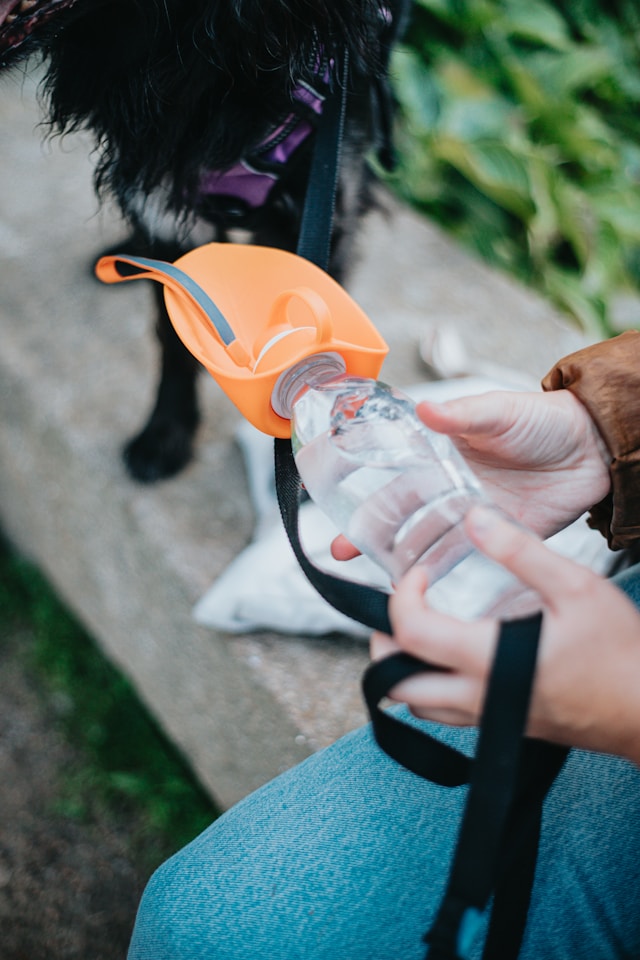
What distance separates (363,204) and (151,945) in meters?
1.20

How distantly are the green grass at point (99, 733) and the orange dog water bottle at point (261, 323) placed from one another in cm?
90

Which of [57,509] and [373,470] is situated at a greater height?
[373,470]

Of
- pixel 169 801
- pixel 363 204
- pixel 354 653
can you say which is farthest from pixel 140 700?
pixel 363 204

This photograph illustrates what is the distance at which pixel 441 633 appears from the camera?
1.76ft

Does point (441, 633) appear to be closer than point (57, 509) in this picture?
Yes

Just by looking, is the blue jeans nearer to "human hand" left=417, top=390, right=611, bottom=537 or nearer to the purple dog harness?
"human hand" left=417, top=390, right=611, bottom=537

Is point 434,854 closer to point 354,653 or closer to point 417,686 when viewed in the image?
point 417,686

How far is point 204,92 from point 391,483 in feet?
1.97

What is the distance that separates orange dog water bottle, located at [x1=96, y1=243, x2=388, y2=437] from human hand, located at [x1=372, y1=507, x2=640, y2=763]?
0.88 feet

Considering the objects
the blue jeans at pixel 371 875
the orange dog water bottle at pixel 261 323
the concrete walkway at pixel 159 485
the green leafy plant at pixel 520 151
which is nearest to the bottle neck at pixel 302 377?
the orange dog water bottle at pixel 261 323

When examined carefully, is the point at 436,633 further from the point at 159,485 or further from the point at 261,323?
the point at 159,485

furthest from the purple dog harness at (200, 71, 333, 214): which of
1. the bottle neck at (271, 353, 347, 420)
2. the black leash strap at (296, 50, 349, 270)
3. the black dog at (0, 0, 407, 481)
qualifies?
the bottle neck at (271, 353, 347, 420)

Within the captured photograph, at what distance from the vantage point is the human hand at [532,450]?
72cm

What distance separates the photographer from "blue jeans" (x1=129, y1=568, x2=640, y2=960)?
2.31 feet
